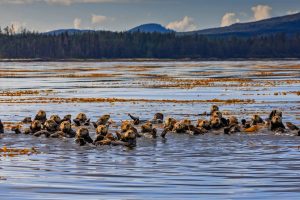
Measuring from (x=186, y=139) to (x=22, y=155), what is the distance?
6.89m

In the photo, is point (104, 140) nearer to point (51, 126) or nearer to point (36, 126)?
point (51, 126)

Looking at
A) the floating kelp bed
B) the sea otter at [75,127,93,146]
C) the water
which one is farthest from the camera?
the sea otter at [75,127,93,146]

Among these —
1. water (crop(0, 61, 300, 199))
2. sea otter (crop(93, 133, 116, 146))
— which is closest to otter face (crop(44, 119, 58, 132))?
water (crop(0, 61, 300, 199))

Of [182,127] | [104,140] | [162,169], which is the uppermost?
[182,127]

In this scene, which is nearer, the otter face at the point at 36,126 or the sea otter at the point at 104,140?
the sea otter at the point at 104,140

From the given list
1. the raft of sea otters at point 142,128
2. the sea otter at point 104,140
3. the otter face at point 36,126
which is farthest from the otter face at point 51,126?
the sea otter at point 104,140

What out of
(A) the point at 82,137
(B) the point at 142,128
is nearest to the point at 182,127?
(B) the point at 142,128

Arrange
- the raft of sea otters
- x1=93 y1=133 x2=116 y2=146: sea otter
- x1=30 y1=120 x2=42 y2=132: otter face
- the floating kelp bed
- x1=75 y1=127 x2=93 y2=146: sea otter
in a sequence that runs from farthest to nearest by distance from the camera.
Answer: x1=30 y1=120 x2=42 y2=132: otter face → the raft of sea otters → x1=75 y1=127 x2=93 y2=146: sea otter → x1=93 y1=133 x2=116 y2=146: sea otter → the floating kelp bed

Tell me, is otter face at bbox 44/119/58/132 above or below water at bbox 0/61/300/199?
above

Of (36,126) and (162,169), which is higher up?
(36,126)

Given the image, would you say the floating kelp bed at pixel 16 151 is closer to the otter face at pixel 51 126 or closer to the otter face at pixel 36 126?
the otter face at pixel 51 126

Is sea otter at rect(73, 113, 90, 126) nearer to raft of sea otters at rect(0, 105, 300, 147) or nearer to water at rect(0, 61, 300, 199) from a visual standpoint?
raft of sea otters at rect(0, 105, 300, 147)

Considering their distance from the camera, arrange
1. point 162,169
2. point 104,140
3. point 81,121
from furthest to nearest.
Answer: point 81,121
point 104,140
point 162,169

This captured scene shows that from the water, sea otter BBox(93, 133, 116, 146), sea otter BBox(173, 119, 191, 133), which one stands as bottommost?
the water
